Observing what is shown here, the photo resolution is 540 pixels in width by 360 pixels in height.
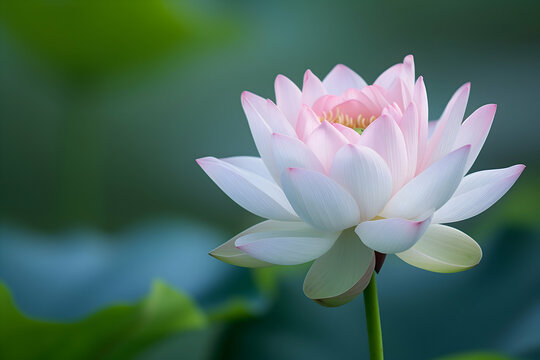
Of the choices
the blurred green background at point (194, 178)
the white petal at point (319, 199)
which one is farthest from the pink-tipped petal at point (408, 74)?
the blurred green background at point (194, 178)

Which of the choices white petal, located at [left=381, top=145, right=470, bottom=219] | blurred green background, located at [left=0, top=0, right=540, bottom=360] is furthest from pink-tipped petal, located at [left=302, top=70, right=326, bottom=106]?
blurred green background, located at [left=0, top=0, right=540, bottom=360]

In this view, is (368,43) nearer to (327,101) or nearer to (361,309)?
(361,309)

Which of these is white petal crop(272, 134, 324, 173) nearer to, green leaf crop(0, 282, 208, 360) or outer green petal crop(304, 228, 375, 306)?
outer green petal crop(304, 228, 375, 306)

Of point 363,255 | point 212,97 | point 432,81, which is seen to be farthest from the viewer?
point 212,97

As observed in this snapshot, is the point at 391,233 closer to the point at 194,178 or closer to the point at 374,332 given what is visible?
the point at 374,332

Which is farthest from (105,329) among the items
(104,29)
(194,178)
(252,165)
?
(194,178)

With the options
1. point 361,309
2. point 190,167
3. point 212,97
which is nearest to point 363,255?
point 361,309
